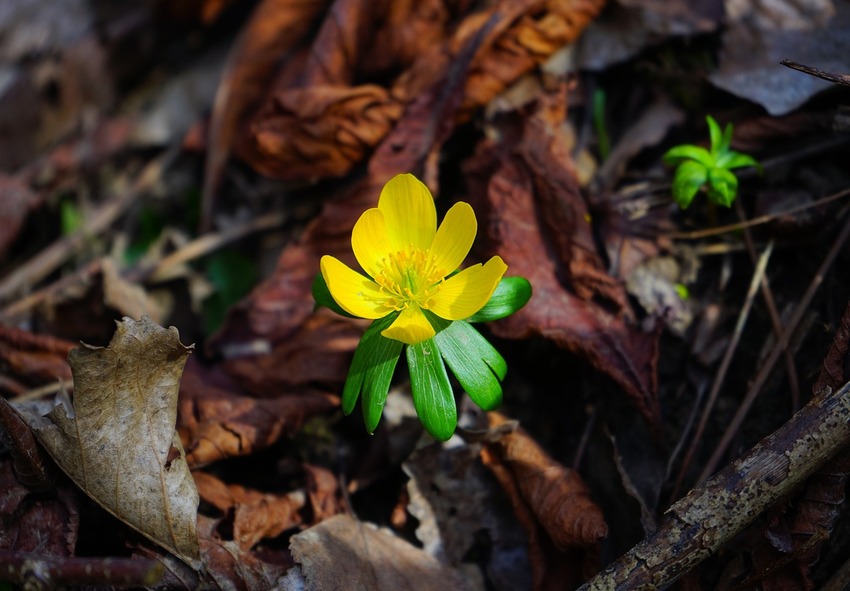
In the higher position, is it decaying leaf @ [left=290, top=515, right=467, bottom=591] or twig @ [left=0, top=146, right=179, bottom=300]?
twig @ [left=0, top=146, right=179, bottom=300]

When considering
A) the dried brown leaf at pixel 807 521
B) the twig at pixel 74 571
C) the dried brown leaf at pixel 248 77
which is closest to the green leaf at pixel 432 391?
the twig at pixel 74 571

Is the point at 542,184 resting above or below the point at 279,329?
above

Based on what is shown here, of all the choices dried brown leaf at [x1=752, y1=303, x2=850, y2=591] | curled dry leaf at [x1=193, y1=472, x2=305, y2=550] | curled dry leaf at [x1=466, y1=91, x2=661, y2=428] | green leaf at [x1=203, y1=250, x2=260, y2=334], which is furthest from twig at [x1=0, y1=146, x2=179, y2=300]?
dried brown leaf at [x1=752, y1=303, x2=850, y2=591]

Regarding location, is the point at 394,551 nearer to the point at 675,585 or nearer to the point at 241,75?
the point at 675,585

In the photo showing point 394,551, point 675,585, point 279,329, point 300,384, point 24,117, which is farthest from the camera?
point 24,117

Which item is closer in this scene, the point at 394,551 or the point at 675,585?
the point at 675,585

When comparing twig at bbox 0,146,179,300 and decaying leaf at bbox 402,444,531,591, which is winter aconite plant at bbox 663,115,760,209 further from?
twig at bbox 0,146,179,300

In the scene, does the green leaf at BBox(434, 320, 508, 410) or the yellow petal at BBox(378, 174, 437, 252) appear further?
the yellow petal at BBox(378, 174, 437, 252)

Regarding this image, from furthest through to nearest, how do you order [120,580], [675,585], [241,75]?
[241,75] → [675,585] → [120,580]

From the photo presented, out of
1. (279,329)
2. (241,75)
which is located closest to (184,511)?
(279,329)
